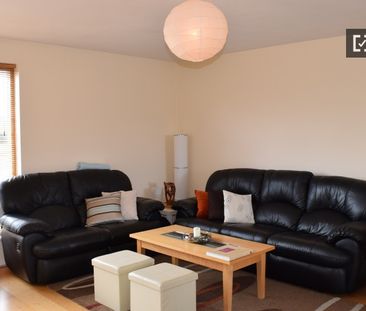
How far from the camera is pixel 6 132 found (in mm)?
4785

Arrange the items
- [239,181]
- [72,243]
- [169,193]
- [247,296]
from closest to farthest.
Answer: [247,296], [72,243], [239,181], [169,193]

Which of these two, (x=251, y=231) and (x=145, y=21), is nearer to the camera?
(x=145, y=21)

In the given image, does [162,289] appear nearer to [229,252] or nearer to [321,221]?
[229,252]

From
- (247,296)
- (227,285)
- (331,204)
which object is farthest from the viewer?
(331,204)

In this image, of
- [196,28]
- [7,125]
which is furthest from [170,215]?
[196,28]

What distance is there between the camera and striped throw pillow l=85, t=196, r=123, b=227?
4.61 m

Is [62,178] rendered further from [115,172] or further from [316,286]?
[316,286]

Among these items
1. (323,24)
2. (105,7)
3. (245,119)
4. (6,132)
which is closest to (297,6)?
(323,24)

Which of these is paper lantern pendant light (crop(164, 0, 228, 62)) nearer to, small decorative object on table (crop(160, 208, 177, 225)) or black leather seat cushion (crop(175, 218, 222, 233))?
black leather seat cushion (crop(175, 218, 222, 233))

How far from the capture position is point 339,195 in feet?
14.2

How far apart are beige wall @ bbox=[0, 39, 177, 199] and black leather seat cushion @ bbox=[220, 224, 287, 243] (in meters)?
1.89

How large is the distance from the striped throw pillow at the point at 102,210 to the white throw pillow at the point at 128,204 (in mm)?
60

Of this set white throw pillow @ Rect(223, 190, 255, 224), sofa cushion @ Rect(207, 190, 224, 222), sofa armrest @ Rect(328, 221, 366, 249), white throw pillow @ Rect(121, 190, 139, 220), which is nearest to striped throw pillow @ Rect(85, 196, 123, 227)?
white throw pillow @ Rect(121, 190, 139, 220)

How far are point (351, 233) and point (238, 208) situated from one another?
1363 millimetres
